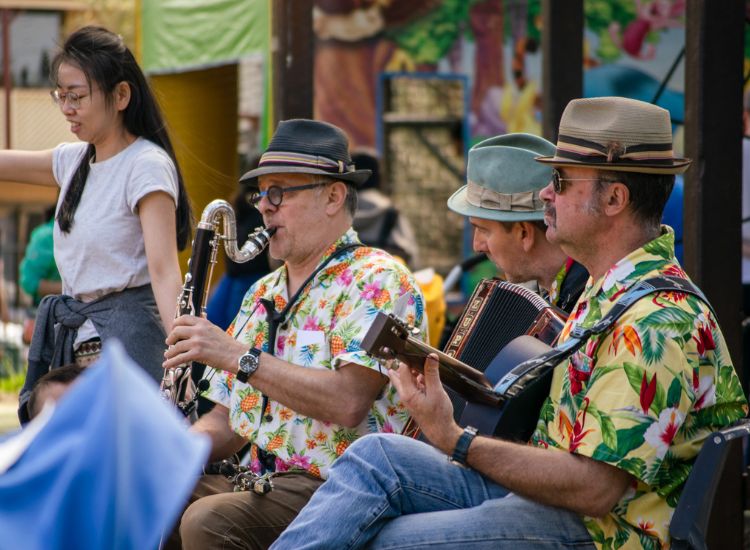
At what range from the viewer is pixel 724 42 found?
4066 millimetres

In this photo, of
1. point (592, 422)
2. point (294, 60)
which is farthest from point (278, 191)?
point (294, 60)

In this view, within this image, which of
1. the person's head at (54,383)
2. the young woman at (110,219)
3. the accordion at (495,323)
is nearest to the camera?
the accordion at (495,323)

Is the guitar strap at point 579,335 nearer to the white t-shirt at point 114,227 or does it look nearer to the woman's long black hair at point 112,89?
the white t-shirt at point 114,227

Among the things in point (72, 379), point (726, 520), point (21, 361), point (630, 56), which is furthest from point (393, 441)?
point (21, 361)

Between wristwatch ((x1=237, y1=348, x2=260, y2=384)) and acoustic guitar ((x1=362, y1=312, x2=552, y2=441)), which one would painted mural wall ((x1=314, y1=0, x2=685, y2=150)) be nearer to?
wristwatch ((x1=237, y1=348, x2=260, y2=384))

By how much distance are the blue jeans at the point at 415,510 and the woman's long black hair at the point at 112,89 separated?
4.95ft

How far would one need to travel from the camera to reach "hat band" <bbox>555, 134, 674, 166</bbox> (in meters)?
2.81

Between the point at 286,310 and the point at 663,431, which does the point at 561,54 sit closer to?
the point at 286,310

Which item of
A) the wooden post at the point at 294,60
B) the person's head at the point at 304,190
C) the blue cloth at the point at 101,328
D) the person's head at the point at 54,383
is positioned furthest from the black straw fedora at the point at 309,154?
the wooden post at the point at 294,60

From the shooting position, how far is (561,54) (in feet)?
16.0

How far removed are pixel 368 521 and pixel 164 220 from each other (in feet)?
4.88

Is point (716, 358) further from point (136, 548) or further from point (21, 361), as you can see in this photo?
point (21, 361)

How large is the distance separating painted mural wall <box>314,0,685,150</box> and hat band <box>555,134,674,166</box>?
19.9 feet

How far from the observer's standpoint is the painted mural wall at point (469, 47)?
28.9 ft
